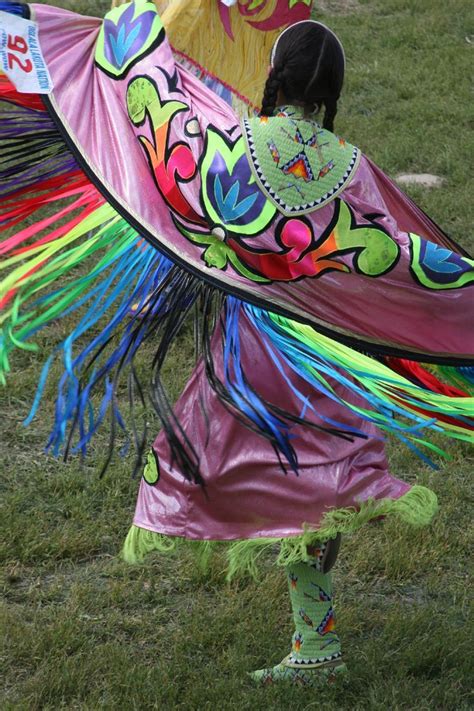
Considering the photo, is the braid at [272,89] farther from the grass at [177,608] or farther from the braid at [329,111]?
the grass at [177,608]

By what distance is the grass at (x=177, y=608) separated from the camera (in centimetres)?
297

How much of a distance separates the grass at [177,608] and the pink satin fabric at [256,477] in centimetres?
47

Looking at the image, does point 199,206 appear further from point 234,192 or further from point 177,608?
point 177,608

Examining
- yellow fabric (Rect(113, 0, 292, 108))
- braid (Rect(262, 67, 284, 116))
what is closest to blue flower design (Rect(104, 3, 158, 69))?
braid (Rect(262, 67, 284, 116))

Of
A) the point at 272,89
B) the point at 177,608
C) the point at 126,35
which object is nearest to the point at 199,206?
the point at 272,89

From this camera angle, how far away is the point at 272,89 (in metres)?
2.60

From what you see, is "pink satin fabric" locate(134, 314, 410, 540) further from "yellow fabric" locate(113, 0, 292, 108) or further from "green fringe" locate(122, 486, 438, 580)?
"yellow fabric" locate(113, 0, 292, 108)

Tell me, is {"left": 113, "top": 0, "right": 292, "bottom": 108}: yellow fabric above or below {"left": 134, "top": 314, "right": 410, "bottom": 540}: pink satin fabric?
above

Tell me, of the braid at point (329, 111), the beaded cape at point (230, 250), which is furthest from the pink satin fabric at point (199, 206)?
the braid at point (329, 111)

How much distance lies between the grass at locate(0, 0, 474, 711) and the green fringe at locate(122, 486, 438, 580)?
1.28 ft

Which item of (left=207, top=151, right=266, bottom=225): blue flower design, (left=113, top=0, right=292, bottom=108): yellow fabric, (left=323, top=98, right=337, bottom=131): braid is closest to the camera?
(left=207, top=151, right=266, bottom=225): blue flower design

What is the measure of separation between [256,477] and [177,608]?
762 mm

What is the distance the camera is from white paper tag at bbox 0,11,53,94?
8.50ft

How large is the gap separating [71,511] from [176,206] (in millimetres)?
1398
